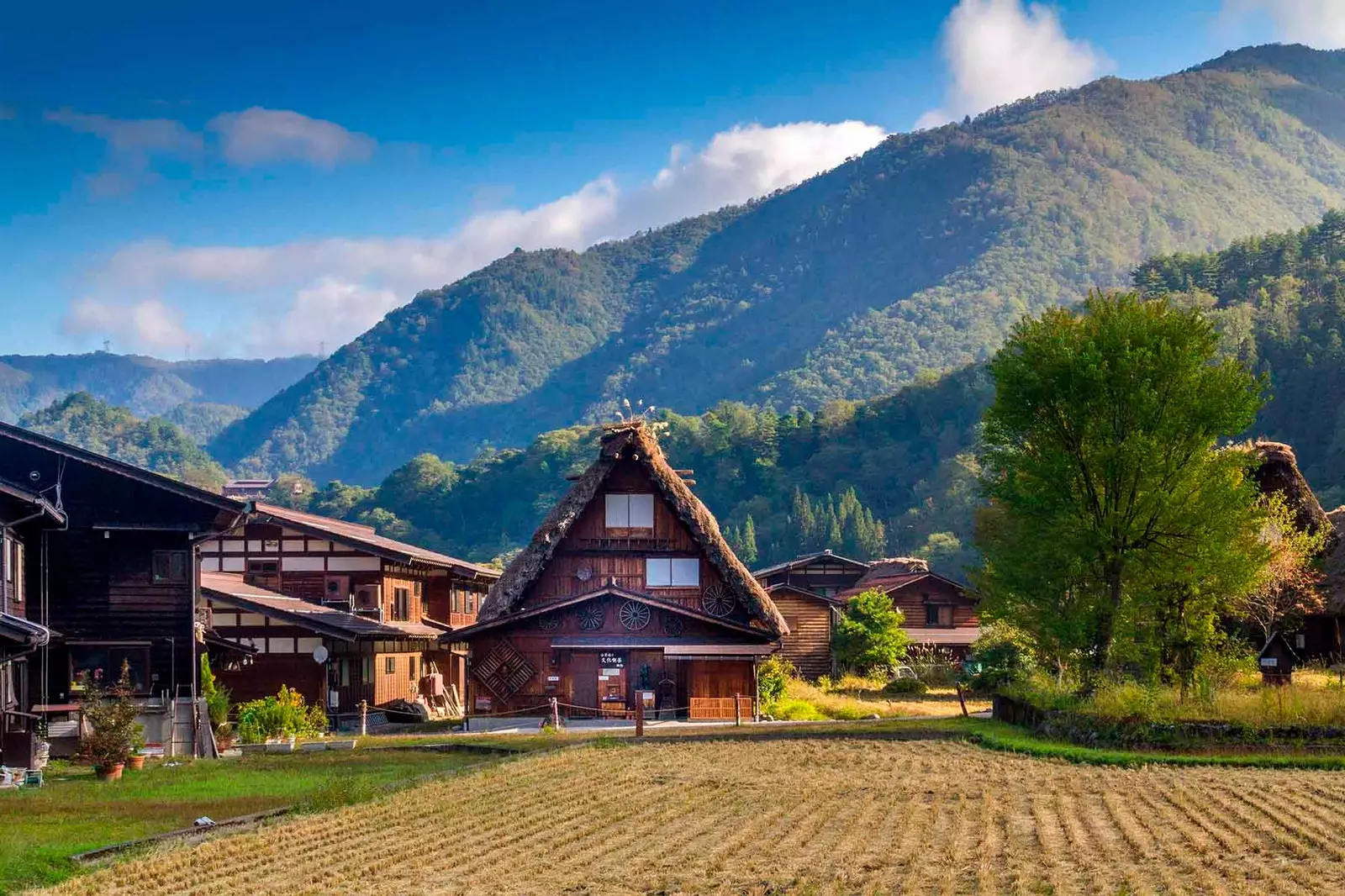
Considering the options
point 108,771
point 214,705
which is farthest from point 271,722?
→ point 108,771

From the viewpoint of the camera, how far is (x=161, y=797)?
72.6 ft

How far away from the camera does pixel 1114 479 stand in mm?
33344

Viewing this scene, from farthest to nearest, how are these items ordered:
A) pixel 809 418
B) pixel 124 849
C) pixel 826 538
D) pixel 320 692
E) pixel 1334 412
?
1. pixel 809 418
2. pixel 826 538
3. pixel 1334 412
4. pixel 320 692
5. pixel 124 849

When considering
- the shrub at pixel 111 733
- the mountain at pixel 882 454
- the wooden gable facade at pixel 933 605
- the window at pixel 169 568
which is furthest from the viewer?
the mountain at pixel 882 454

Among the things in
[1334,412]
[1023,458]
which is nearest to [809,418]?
[1334,412]

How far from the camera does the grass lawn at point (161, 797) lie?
16.4 metres

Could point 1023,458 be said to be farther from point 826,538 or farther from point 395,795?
point 826,538

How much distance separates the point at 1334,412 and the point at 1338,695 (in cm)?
8085

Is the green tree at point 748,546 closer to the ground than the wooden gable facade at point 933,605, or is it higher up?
higher up

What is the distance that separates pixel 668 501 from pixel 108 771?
24.2 meters

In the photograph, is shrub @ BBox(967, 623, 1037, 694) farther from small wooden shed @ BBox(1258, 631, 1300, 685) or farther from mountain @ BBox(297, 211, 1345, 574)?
mountain @ BBox(297, 211, 1345, 574)

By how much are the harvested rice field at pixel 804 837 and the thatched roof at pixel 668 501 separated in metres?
20.4

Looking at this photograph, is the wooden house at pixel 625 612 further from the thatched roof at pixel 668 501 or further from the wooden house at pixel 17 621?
the wooden house at pixel 17 621

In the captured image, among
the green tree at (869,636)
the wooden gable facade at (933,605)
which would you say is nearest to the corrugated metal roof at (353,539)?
the green tree at (869,636)
